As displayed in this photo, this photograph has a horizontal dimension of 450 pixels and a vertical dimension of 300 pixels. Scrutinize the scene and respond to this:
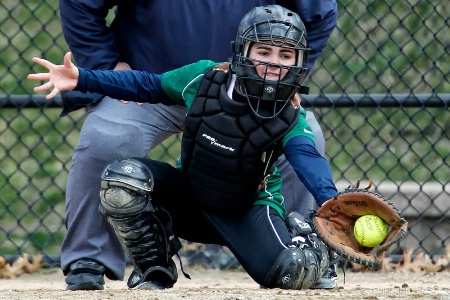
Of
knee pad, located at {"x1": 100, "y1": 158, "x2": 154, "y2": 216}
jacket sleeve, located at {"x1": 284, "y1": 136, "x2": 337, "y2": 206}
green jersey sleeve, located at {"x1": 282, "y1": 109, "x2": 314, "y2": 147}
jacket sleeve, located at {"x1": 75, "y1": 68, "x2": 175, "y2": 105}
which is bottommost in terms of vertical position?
knee pad, located at {"x1": 100, "y1": 158, "x2": 154, "y2": 216}

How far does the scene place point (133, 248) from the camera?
4289 millimetres

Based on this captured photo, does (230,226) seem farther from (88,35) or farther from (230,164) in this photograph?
(88,35)

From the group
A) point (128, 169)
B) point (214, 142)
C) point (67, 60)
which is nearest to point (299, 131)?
point (214, 142)

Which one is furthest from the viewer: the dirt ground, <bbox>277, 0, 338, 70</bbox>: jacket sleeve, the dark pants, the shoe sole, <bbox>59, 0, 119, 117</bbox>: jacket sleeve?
<bbox>277, 0, 338, 70</bbox>: jacket sleeve

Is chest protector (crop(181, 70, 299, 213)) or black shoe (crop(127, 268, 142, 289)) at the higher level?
chest protector (crop(181, 70, 299, 213))

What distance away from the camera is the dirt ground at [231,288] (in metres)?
3.65

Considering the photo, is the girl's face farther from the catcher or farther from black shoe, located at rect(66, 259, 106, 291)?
black shoe, located at rect(66, 259, 106, 291)

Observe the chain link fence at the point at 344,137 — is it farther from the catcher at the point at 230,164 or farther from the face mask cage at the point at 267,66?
the face mask cage at the point at 267,66

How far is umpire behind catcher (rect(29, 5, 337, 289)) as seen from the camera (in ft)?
13.2

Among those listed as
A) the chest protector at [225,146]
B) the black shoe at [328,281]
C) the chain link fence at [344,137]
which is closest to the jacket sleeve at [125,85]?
the chest protector at [225,146]

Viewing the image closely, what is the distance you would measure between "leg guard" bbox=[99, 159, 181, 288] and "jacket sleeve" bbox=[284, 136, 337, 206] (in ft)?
2.06

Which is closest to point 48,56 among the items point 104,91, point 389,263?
point 389,263

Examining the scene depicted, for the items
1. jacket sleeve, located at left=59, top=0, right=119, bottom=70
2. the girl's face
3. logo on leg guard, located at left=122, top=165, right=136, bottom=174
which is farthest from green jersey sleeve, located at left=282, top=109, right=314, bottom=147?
jacket sleeve, located at left=59, top=0, right=119, bottom=70

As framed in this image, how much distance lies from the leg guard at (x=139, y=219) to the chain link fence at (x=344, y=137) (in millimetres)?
1697
